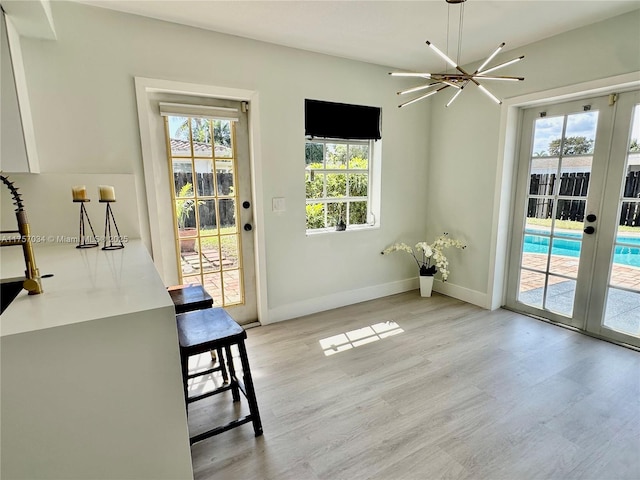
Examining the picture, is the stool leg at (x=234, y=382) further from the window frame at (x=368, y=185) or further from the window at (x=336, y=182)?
the window at (x=336, y=182)

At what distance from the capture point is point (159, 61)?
7.80ft

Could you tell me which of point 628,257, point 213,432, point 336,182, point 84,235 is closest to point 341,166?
point 336,182

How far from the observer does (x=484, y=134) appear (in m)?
3.26

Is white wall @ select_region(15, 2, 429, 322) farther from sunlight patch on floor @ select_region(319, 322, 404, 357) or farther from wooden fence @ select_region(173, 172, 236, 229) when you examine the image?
sunlight patch on floor @ select_region(319, 322, 404, 357)

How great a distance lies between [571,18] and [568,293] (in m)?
2.21

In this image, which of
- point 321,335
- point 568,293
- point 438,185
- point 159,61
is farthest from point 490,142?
point 159,61

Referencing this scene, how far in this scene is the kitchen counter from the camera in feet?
2.79

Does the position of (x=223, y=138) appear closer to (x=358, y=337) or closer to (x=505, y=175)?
(x=358, y=337)

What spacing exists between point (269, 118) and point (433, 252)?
91.6 inches

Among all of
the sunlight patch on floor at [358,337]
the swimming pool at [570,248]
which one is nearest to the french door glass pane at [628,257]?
the swimming pool at [570,248]

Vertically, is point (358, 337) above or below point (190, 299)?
below

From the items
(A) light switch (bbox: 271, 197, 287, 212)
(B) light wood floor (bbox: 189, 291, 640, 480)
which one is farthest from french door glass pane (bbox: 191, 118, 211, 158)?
(B) light wood floor (bbox: 189, 291, 640, 480)

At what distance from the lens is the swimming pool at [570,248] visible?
252 cm

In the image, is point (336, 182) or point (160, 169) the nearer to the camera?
point (160, 169)
